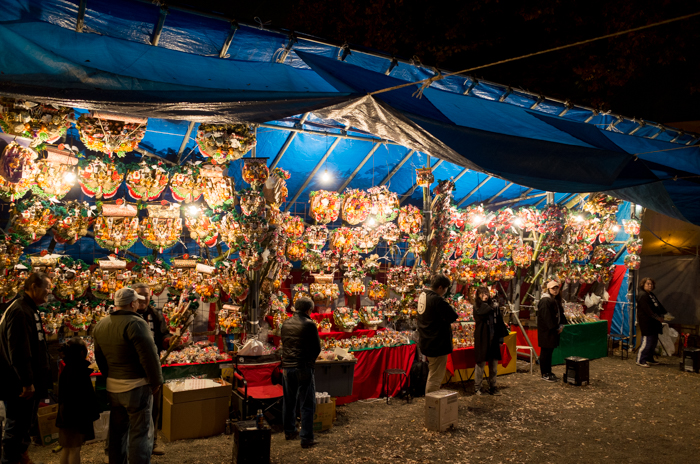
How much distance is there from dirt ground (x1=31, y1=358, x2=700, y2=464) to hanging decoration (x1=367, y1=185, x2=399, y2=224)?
2.66m

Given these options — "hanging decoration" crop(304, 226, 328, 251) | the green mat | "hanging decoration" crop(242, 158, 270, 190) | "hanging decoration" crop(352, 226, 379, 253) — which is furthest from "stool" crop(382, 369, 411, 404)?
the green mat

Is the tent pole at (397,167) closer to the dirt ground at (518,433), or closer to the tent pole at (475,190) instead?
the tent pole at (475,190)

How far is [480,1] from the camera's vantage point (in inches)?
557

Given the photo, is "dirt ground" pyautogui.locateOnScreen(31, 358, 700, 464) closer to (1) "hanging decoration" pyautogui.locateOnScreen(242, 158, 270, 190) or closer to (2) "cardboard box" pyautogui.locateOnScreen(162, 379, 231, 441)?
(2) "cardboard box" pyautogui.locateOnScreen(162, 379, 231, 441)

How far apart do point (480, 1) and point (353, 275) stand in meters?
10.8

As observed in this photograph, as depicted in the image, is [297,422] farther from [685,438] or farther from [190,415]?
[685,438]

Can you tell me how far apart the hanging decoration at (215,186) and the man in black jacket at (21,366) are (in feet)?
6.54

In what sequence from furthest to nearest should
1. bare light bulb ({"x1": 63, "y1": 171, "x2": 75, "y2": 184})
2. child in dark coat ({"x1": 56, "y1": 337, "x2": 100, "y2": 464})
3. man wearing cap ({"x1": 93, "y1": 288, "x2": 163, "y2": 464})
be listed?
1. bare light bulb ({"x1": 63, "y1": 171, "x2": 75, "y2": 184})
2. child in dark coat ({"x1": 56, "y1": 337, "x2": 100, "y2": 464})
3. man wearing cap ({"x1": 93, "y1": 288, "x2": 163, "y2": 464})

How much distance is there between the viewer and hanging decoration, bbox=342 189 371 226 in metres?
6.99

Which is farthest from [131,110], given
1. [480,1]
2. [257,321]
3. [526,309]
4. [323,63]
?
[480,1]

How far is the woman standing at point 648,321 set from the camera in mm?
8703

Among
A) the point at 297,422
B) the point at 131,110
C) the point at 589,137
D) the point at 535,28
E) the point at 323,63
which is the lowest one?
the point at 297,422

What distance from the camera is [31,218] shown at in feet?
15.9

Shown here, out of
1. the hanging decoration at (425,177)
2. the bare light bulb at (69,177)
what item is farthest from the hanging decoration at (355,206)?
the bare light bulb at (69,177)
